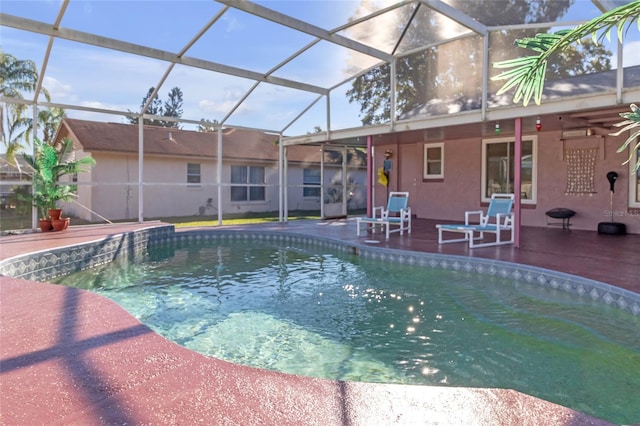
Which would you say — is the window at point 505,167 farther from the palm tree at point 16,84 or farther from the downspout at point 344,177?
the palm tree at point 16,84

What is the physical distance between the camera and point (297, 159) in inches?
782

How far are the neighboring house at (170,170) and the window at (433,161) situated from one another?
11.5ft

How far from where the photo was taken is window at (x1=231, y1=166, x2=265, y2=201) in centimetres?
1725

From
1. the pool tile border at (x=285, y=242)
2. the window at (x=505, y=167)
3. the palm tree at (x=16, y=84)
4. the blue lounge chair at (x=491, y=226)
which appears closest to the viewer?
the pool tile border at (x=285, y=242)

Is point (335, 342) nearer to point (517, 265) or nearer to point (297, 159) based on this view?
point (517, 265)

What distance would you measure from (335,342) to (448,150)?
33.0 ft

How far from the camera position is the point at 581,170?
1007cm

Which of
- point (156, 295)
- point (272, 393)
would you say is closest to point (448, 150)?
point (156, 295)

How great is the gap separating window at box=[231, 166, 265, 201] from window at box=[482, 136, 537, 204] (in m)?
9.07

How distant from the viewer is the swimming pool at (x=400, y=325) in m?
3.21

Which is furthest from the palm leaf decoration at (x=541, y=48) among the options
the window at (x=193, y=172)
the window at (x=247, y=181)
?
Result: the window at (x=193, y=172)

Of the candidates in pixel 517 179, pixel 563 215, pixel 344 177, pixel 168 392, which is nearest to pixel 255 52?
pixel 344 177

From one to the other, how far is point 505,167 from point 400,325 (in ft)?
28.2

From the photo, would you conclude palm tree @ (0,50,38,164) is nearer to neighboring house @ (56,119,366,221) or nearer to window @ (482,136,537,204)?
neighboring house @ (56,119,366,221)
